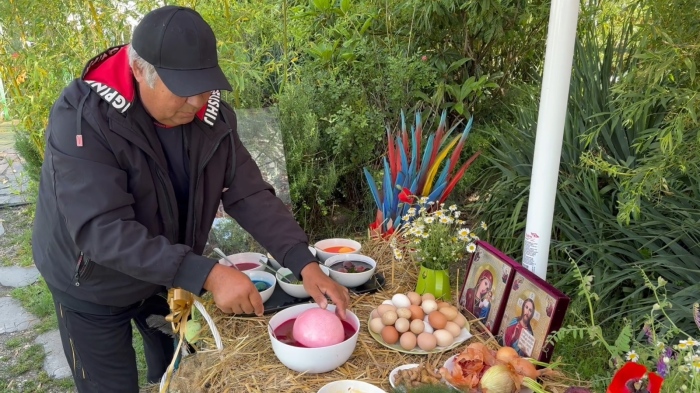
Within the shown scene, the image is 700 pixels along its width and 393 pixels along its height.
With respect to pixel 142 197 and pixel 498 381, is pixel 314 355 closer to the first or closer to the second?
pixel 498 381

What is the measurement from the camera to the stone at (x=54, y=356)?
289 centimetres

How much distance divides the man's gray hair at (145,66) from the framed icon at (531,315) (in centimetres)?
116

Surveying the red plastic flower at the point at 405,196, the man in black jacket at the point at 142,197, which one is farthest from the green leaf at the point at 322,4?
the man in black jacket at the point at 142,197

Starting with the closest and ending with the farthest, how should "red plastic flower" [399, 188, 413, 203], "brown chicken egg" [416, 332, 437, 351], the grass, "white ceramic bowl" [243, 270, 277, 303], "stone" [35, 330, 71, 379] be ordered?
"brown chicken egg" [416, 332, 437, 351]
"white ceramic bowl" [243, 270, 277, 303]
"red plastic flower" [399, 188, 413, 203]
the grass
"stone" [35, 330, 71, 379]

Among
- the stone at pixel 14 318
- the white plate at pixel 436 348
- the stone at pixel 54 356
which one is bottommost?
the stone at pixel 54 356

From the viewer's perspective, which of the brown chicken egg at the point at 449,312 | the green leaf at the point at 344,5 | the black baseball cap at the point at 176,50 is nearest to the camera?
the black baseball cap at the point at 176,50

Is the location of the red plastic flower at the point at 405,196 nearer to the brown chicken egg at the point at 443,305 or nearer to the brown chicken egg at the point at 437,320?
the brown chicken egg at the point at 443,305

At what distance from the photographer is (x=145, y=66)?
143 cm

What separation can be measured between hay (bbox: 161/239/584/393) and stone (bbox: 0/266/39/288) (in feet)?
9.13

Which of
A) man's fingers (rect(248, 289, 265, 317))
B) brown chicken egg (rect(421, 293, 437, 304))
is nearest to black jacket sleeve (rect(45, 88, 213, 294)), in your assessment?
man's fingers (rect(248, 289, 265, 317))

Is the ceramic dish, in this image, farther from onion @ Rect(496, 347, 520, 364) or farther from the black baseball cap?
the black baseball cap

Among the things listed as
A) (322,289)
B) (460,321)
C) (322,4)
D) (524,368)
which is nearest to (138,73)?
(322,289)

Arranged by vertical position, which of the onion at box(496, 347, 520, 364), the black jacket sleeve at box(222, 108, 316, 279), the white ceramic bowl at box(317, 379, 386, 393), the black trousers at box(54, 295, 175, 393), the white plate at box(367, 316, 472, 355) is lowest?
the black trousers at box(54, 295, 175, 393)

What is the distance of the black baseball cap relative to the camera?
137 cm
